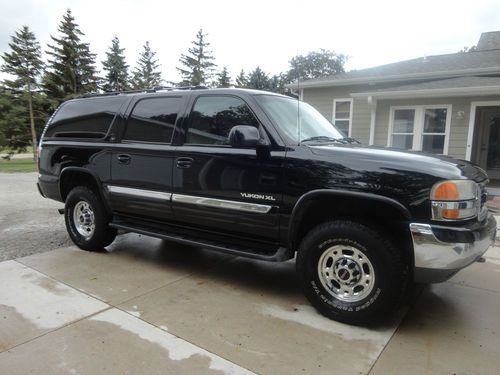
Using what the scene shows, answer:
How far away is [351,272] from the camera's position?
10.7 feet

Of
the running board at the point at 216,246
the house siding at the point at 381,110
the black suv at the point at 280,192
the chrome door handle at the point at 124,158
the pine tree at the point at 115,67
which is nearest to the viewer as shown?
the black suv at the point at 280,192

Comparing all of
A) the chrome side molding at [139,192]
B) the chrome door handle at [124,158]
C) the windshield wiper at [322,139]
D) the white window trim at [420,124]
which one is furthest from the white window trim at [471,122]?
the chrome door handle at [124,158]

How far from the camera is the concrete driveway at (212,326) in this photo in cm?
272

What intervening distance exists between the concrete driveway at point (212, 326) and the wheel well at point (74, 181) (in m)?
1.10

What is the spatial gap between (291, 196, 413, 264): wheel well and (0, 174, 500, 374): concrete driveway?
2.29 feet

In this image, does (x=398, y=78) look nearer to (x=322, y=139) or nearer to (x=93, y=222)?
(x=322, y=139)

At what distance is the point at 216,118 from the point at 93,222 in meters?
2.33

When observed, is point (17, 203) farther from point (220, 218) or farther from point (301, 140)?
point (301, 140)

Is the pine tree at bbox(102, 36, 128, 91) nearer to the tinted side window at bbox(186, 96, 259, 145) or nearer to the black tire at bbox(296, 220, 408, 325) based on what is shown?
the tinted side window at bbox(186, 96, 259, 145)

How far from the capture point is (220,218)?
12.9ft

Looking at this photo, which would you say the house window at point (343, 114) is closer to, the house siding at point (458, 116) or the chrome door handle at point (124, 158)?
Result: the house siding at point (458, 116)

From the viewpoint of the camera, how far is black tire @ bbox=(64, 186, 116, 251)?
504cm

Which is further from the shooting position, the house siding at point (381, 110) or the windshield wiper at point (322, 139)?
the house siding at point (381, 110)

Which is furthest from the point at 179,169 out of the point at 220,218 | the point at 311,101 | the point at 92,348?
the point at 311,101
